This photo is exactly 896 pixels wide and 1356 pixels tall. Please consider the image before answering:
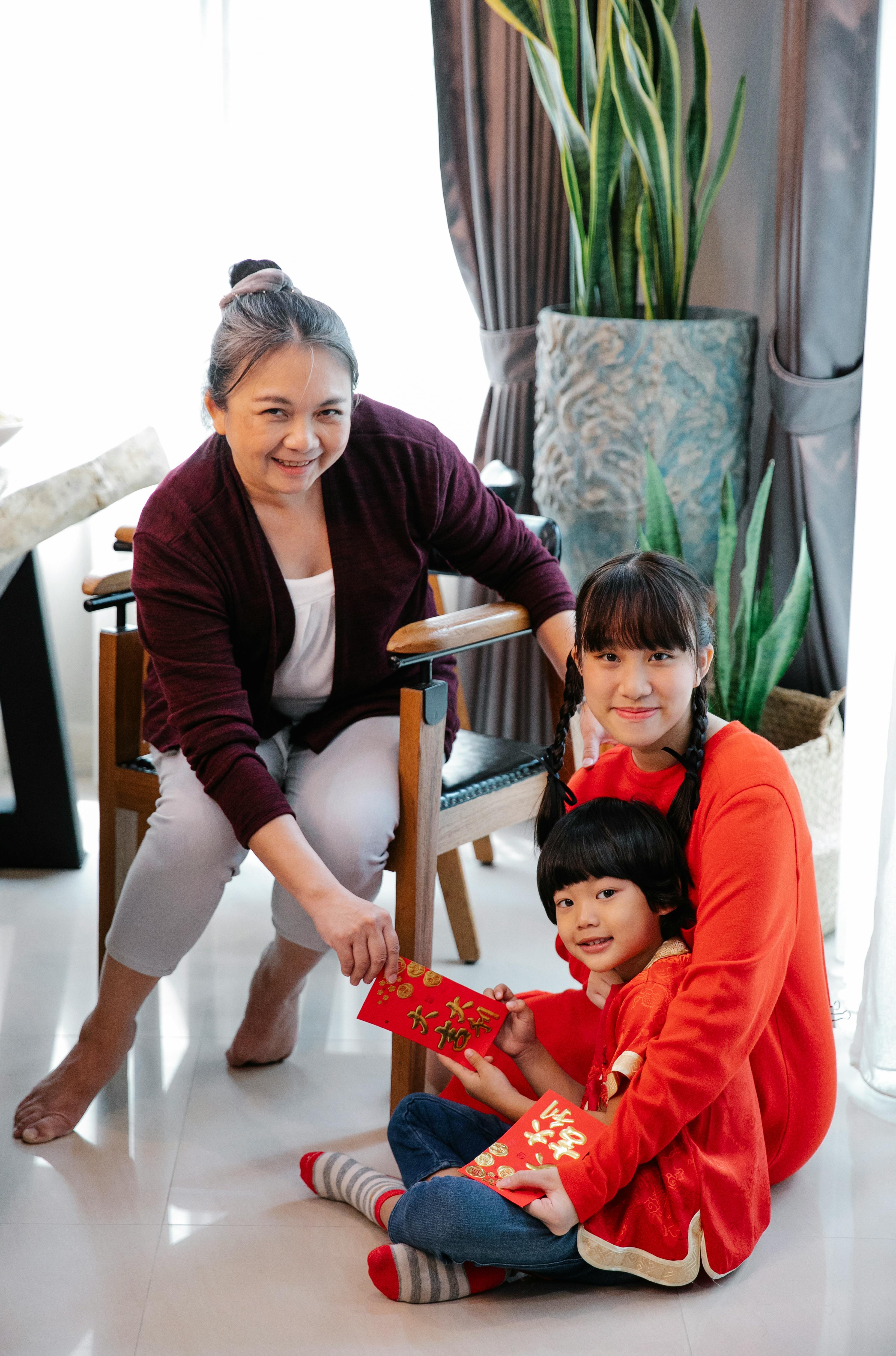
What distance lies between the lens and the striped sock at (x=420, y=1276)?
4.76 ft

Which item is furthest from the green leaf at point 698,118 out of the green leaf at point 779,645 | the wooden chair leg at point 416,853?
the wooden chair leg at point 416,853

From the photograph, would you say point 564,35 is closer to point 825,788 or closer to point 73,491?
point 73,491

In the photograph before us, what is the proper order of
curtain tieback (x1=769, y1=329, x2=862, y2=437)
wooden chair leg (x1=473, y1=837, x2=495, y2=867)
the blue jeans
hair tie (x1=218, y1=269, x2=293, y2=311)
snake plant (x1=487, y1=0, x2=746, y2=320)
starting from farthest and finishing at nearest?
→ 1. wooden chair leg (x1=473, y1=837, x2=495, y2=867)
2. curtain tieback (x1=769, y1=329, x2=862, y2=437)
3. snake plant (x1=487, y1=0, x2=746, y2=320)
4. hair tie (x1=218, y1=269, x2=293, y2=311)
5. the blue jeans

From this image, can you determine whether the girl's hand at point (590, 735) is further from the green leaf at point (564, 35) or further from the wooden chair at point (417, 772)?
the green leaf at point (564, 35)

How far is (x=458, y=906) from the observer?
7.29 feet

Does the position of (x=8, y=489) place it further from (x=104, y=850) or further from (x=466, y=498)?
(x=466, y=498)

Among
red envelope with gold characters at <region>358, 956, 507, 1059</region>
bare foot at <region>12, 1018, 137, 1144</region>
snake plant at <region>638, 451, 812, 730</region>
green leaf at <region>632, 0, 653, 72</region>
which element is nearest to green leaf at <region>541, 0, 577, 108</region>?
green leaf at <region>632, 0, 653, 72</region>

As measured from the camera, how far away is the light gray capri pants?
5.53 ft

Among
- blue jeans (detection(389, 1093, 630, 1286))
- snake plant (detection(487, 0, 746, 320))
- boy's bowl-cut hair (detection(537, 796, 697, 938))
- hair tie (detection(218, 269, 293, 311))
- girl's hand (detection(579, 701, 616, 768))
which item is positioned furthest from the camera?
snake plant (detection(487, 0, 746, 320))

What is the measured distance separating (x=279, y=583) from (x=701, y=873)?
659 mm

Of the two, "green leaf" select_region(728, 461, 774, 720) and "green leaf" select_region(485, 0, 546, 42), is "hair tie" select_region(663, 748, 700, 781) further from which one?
"green leaf" select_region(485, 0, 546, 42)

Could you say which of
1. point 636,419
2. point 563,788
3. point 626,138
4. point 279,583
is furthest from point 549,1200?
point 626,138

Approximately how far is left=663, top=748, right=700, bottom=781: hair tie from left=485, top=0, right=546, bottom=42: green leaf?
4.97 feet

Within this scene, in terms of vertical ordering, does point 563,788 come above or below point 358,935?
above
